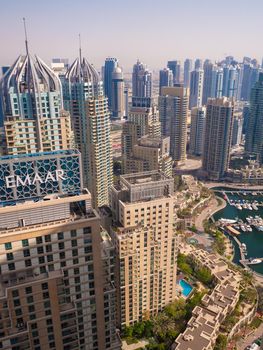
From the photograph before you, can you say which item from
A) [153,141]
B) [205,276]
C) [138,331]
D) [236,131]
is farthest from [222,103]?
[138,331]

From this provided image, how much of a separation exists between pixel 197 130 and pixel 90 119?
101 metres

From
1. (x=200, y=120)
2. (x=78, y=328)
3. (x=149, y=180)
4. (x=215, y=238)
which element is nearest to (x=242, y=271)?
(x=215, y=238)

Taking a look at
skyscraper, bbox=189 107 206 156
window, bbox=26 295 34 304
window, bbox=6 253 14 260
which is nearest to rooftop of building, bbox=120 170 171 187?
window, bbox=26 295 34 304

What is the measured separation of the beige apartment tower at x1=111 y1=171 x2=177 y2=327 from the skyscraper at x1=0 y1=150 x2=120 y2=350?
21.2 metres

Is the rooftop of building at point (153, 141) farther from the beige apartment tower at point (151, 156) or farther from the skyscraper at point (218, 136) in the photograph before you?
the skyscraper at point (218, 136)

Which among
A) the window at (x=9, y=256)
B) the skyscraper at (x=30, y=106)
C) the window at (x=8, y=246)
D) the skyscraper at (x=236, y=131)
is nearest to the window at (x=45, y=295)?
the window at (x=9, y=256)

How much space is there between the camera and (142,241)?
56656 millimetres

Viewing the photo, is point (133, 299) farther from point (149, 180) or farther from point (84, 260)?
point (84, 260)

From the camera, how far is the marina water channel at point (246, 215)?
94.0 m

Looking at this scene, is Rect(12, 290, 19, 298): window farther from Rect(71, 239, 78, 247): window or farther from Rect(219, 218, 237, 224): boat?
Rect(219, 218, 237, 224): boat

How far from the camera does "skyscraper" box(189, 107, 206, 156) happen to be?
552ft

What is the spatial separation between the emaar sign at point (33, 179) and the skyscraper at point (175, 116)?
410ft

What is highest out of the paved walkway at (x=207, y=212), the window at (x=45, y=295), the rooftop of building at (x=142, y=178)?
the rooftop of building at (x=142, y=178)

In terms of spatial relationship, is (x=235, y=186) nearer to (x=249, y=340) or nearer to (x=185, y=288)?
(x=185, y=288)
